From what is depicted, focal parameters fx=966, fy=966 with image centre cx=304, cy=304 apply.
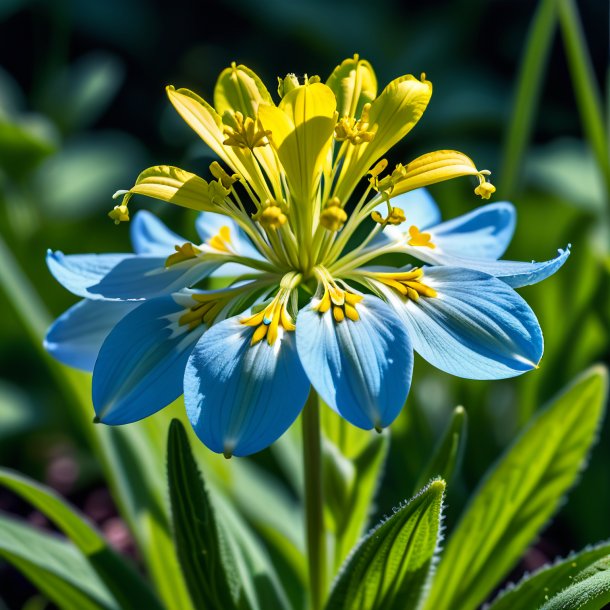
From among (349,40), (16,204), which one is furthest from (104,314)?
(349,40)

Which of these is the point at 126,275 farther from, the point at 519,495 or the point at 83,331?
the point at 519,495

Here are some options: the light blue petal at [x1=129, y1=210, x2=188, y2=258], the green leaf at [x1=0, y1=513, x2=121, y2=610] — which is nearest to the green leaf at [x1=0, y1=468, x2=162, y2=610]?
the green leaf at [x1=0, y1=513, x2=121, y2=610]

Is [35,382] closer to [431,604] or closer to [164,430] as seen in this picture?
[164,430]

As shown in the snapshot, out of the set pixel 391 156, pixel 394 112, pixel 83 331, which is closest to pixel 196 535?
pixel 83 331

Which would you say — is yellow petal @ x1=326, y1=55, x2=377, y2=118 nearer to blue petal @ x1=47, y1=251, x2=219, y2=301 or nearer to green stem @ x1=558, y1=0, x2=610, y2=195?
blue petal @ x1=47, y1=251, x2=219, y2=301

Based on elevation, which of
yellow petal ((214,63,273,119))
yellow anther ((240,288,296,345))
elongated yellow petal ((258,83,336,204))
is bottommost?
yellow anther ((240,288,296,345))

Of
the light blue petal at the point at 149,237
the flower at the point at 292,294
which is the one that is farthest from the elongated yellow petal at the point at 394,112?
the light blue petal at the point at 149,237
